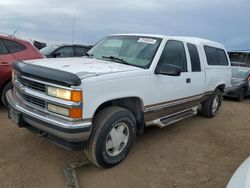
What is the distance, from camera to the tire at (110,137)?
3.21 meters

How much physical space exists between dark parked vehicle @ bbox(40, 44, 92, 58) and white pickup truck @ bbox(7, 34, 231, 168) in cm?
459

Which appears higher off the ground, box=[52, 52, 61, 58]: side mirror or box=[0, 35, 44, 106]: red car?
box=[0, 35, 44, 106]: red car

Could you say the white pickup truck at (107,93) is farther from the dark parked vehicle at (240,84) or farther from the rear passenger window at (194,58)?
the dark parked vehicle at (240,84)

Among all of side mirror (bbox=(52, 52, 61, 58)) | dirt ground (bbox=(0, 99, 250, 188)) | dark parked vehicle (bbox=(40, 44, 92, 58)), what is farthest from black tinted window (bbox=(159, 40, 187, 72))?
side mirror (bbox=(52, 52, 61, 58))

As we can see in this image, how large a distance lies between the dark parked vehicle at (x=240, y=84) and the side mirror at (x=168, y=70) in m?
6.46

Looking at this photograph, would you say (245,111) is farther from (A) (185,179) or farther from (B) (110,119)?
(B) (110,119)

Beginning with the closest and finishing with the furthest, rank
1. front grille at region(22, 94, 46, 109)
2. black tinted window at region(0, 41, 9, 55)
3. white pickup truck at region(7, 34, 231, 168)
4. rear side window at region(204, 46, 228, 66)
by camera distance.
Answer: white pickup truck at region(7, 34, 231, 168) < front grille at region(22, 94, 46, 109) < black tinted window at region(0, 41, 9, 55) < rear side window at region(204, 46, 228, 66)

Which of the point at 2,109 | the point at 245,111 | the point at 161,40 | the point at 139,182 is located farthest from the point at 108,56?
the point at 245,111

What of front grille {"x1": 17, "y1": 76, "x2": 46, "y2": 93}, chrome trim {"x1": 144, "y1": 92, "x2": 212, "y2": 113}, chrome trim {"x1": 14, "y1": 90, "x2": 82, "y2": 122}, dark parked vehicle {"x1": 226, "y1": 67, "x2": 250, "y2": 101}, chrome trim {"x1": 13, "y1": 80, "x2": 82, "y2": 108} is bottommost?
dark parked vehicle {"x1": 226, "y1": 67, "x2": 250, "y2": 101}

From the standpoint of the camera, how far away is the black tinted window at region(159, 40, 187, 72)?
434 cm

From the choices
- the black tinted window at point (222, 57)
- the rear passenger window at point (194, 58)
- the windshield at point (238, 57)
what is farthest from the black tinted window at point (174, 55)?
the windshield at point (238, 57)

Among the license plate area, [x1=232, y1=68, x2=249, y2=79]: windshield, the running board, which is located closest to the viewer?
the license plate area

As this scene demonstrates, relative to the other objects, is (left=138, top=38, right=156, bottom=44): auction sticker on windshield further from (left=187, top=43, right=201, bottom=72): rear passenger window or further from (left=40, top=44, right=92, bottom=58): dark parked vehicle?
(left=40, top=44, right=92, bottom=58): dark parked vehicle

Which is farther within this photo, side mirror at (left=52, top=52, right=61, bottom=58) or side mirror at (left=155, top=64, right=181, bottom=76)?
side mirror at (left=52, top=52, right=61, bottom=58)
